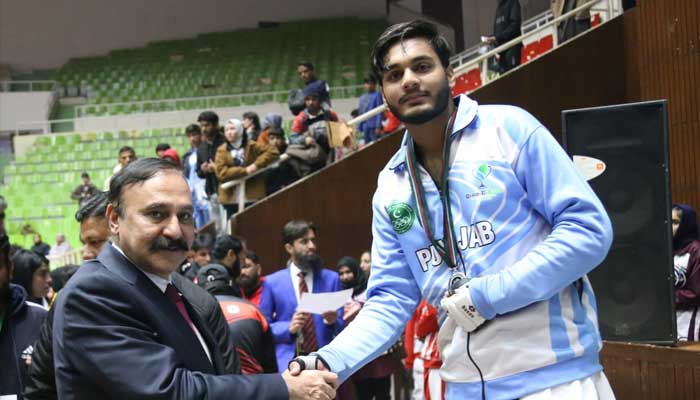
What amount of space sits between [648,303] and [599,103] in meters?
5.28

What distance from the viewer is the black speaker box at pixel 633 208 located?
170 inches

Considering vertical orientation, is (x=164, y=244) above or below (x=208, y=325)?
above

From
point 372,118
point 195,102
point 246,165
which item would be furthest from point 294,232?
point 195,102

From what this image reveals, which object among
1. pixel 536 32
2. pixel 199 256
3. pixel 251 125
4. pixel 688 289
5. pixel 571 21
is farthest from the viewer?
pixel 251 125

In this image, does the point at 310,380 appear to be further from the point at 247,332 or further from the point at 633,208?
the point at 633,208

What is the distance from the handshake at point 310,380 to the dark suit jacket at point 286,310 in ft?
11.0

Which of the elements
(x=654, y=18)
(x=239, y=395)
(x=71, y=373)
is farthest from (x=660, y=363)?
(x=654, y=18)

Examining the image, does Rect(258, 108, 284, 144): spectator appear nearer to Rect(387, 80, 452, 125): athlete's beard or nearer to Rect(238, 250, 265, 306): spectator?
Rect(238, 250, 265, 306): spectator

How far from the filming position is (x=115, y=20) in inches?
1016

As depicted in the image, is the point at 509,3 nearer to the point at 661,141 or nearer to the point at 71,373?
the point at 661,141

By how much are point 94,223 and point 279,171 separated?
6310 mm

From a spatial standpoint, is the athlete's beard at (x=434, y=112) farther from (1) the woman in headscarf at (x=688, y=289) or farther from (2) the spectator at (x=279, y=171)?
(2) the spectator at (x=279, y=171)

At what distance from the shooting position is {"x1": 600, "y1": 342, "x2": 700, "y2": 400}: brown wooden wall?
402 centimetres

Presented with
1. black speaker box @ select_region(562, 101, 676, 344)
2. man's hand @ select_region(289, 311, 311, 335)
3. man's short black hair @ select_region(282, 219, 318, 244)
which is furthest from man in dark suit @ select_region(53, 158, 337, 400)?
man's short black hair @ select_region(282, 219, 318, 244)
